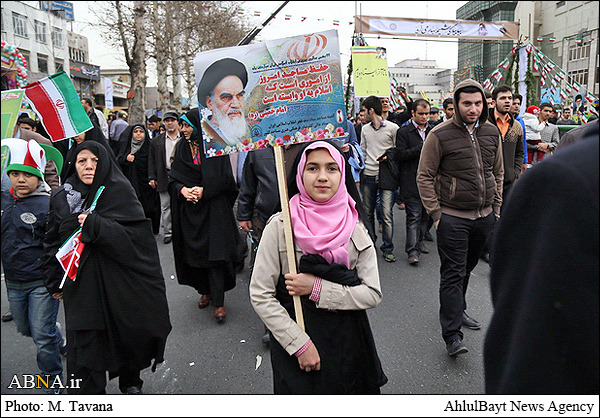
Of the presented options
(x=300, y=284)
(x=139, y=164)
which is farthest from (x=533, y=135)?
(x=139, y=164)

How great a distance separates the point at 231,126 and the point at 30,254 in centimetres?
188

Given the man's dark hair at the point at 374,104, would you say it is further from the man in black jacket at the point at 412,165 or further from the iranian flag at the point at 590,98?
the iranian flag at the point at 590,98

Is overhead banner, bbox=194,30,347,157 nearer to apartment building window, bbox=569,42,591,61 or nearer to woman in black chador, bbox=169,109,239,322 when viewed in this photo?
woman in black chador, bbox=169,109,239,322

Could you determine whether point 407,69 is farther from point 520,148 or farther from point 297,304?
point 297,304

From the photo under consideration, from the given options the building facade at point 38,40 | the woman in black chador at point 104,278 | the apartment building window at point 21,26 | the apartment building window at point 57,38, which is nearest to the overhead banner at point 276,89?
the woman in black chador at point 104,278

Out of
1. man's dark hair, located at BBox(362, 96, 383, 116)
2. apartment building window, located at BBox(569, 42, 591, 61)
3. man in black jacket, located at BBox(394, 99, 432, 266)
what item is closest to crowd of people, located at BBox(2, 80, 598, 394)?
man in black jacket, located at BBox(394, 99, 432, 266)

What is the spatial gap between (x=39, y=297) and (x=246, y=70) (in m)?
2.26

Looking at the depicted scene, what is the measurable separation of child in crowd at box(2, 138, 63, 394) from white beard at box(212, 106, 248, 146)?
1601mm

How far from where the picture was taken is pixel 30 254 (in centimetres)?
312

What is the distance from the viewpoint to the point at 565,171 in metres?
0.78

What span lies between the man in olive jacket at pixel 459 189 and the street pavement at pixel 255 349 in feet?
0.98

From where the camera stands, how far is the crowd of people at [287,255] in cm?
85

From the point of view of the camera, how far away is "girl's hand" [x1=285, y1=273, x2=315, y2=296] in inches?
80.8

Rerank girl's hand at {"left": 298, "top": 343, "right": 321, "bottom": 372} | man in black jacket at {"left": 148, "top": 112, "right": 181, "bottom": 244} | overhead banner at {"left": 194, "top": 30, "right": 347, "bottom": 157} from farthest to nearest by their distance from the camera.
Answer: man in black jacket at {"left": 148, "top": 112, "right": 181, "bottom": 244}
overhead banner at {"left": 194, "top": 30, "right": 347, "bottom": 157}
girl's hand at {"left": 298, "top": 343, "right": 321, "bottom": 372}
